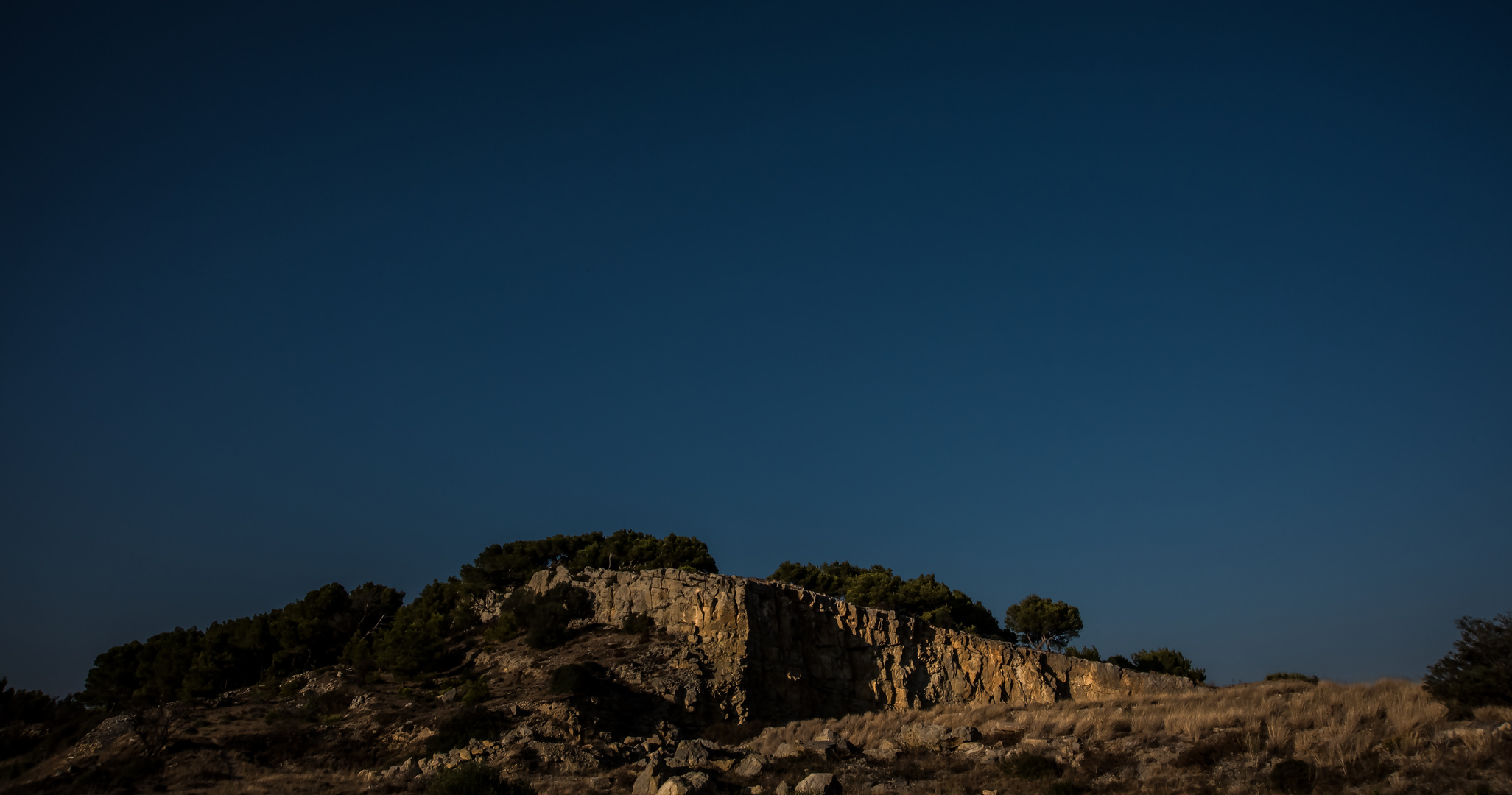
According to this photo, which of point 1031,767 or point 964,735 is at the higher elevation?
point 964,735

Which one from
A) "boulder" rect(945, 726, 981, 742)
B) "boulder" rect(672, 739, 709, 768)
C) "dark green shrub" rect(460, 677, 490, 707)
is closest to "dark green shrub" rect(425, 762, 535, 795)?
"boulder" rect(672, 739, 709, 768)

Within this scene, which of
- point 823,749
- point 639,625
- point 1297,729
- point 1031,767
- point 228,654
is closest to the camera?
point 1297,729

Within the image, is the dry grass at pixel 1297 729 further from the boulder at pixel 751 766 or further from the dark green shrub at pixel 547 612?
the dark green shrub at pixel 547 612

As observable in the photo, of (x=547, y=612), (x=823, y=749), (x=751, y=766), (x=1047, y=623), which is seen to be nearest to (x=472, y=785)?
(x=751, y=766)

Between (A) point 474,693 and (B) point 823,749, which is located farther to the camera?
(A) point 474,693

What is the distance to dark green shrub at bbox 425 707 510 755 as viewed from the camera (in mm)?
26719

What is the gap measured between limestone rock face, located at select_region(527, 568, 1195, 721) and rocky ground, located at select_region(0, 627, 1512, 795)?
1.48m

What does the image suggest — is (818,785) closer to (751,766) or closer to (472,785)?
(751,766)

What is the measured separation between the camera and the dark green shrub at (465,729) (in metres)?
26.7

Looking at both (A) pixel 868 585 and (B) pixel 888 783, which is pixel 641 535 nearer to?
(A) pixel 868 585

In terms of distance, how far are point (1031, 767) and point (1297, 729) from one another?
243 inches

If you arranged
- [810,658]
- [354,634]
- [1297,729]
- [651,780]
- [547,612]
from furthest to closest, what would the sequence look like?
[354,634], [547,612], [810,658], [651,780], [1297,729]

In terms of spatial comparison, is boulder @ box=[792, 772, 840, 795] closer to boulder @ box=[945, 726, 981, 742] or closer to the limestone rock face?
boulder @ box=[945, 726, 981, 742]

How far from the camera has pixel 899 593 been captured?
53531 mm
